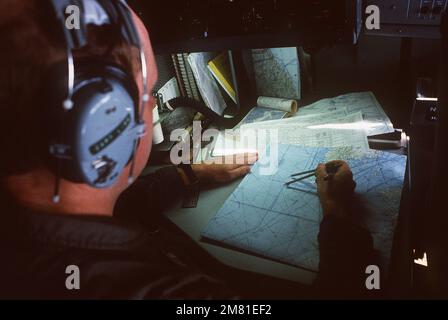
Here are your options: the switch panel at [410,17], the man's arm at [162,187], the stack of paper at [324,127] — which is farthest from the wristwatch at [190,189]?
the switch panel at [410,17]

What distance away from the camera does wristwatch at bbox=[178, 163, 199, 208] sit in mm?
1014

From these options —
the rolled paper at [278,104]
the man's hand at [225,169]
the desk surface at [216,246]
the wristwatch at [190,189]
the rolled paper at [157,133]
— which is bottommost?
the desk surface at [216,246]

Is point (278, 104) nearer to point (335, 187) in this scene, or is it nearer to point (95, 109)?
point (335, 187)

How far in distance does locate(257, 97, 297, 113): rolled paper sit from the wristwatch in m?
0.50

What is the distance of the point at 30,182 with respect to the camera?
61 centimetres

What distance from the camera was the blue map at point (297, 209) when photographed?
81 cm

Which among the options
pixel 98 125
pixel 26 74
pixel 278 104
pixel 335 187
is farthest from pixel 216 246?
pixel 278 104

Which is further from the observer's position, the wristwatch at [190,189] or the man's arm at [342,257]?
the wristwatch at [190,189]

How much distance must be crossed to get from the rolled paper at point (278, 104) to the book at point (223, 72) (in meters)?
0.13

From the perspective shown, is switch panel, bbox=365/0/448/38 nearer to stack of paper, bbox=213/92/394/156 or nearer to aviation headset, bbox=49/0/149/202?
stack of paper, bbox=213/92/394/156

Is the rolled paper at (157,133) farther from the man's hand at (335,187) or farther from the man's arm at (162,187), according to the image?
the man's hand at (335,187)

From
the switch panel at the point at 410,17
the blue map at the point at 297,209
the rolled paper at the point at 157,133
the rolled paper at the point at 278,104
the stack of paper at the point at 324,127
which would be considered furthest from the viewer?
the rolled paper at the point at 278,104

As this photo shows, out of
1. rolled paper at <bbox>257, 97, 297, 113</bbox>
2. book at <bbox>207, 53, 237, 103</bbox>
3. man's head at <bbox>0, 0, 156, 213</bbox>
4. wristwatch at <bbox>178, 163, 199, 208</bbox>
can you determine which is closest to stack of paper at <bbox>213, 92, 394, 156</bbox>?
rolled paper at <bbox>257, 97, 297, 113</bbox>
